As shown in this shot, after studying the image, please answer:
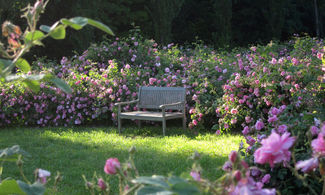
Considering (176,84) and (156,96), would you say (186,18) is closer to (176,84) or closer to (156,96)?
(176,84)

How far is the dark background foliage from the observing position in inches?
514

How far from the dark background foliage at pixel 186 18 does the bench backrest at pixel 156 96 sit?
6141 mm

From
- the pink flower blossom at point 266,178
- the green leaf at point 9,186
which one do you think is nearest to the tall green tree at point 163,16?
the pink flower blossom at point 266,178

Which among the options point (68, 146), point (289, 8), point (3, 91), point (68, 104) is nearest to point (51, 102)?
point (68, 104)

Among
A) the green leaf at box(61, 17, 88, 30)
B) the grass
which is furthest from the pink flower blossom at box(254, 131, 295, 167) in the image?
the grass

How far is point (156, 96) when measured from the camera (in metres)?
6.20

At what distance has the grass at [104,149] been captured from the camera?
3.75 m

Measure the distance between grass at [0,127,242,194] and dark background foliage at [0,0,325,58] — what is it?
6.83 meters

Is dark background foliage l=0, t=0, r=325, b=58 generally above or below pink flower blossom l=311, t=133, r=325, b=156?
above

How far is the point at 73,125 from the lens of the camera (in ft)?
21.7

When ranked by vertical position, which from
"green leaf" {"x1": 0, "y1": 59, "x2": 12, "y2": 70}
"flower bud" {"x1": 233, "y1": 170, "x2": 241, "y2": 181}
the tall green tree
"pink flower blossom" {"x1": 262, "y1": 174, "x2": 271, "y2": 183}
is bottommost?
"pink flower blossom" {"x1": 262, "y1": 174, "x2": 271, "y2": 183}

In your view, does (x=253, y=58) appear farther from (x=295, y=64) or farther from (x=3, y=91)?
(x=3, y=91)

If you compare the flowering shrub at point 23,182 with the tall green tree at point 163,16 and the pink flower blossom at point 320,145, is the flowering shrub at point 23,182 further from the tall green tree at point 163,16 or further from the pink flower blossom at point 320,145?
the tall green tree at point 163,16

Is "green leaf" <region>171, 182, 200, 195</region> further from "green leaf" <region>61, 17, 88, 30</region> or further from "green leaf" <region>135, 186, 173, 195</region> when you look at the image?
"green leaf" <region>61, 17, 88, 30</region>
